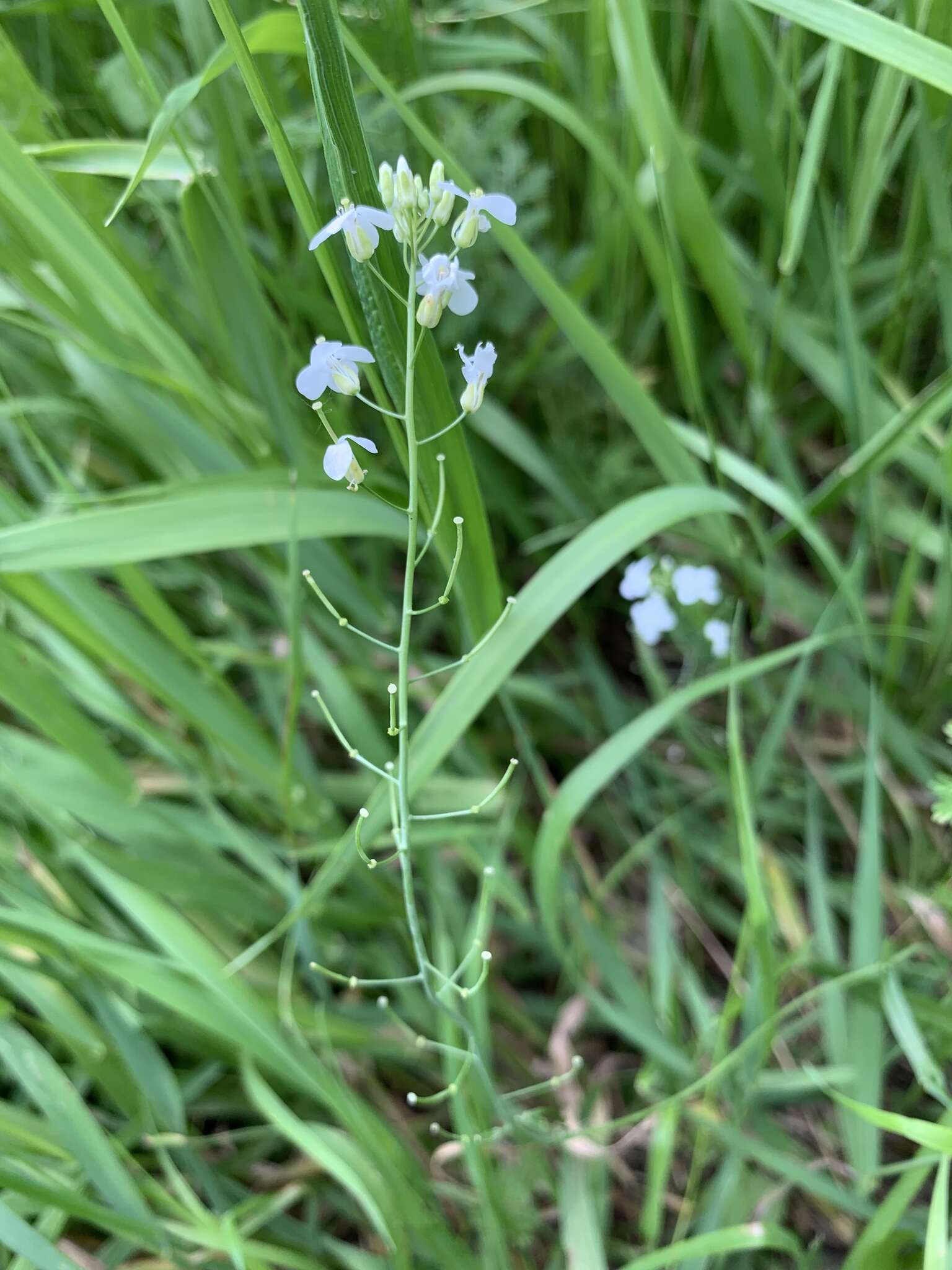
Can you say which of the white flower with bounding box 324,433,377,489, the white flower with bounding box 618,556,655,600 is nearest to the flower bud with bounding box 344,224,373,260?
the white flower with bounding box 324,433,377,489

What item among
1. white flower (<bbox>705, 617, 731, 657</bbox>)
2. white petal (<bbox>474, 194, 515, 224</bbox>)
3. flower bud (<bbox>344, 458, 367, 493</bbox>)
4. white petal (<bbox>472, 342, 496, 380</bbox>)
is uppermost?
white petal (<bbox>474, 194, 515, 224</bbox>)

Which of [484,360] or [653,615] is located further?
[653,615]

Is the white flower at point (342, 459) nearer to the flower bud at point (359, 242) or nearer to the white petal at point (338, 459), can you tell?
the white petal at point (338, 459)

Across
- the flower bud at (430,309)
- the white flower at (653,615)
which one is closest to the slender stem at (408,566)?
the flower bud at (430,309)

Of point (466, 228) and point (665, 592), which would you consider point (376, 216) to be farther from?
point (665, 592)

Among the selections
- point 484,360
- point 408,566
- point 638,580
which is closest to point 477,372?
point 484,360

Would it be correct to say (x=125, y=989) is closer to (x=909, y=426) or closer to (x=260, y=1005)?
(x=260, y=1005)

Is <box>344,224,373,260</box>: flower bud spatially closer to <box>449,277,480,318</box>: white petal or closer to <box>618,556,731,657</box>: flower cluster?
<box>449,277,480,318</box>: white petal
